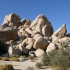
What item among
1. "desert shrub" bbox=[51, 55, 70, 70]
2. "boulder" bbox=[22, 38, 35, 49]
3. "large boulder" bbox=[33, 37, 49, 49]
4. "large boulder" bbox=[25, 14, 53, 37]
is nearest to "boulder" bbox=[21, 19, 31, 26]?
"large boulder" bbox=[25, 14, 53, 37]

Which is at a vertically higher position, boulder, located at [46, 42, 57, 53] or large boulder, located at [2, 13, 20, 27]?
large boulder, located at [2, 13, 20, 27]

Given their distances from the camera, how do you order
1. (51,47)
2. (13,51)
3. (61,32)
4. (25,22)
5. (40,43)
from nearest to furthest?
(13,51), (51,47), (40,43), (61,32), (25,22)

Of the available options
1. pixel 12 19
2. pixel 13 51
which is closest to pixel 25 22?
pixel 12 19

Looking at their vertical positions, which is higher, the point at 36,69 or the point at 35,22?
the point at 35,22

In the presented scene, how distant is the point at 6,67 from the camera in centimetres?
1589

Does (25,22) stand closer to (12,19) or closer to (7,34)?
(12,19)

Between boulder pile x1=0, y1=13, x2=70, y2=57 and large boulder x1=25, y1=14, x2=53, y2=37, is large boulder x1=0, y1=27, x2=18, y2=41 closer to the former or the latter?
boulder pile x1=0, y1=13, x2=70, y2=57

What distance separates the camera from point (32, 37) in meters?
42.8

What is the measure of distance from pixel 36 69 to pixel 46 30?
31522mm

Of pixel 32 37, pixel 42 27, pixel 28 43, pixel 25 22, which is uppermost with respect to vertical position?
pixel 25 22

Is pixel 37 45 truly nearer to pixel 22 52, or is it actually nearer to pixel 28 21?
pixel 22 52

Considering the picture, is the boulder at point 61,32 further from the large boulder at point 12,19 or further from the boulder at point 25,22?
the large boulder at point 12,19

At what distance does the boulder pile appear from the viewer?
111 ft

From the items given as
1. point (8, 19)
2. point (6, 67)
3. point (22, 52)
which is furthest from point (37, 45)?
point (8, 19)
